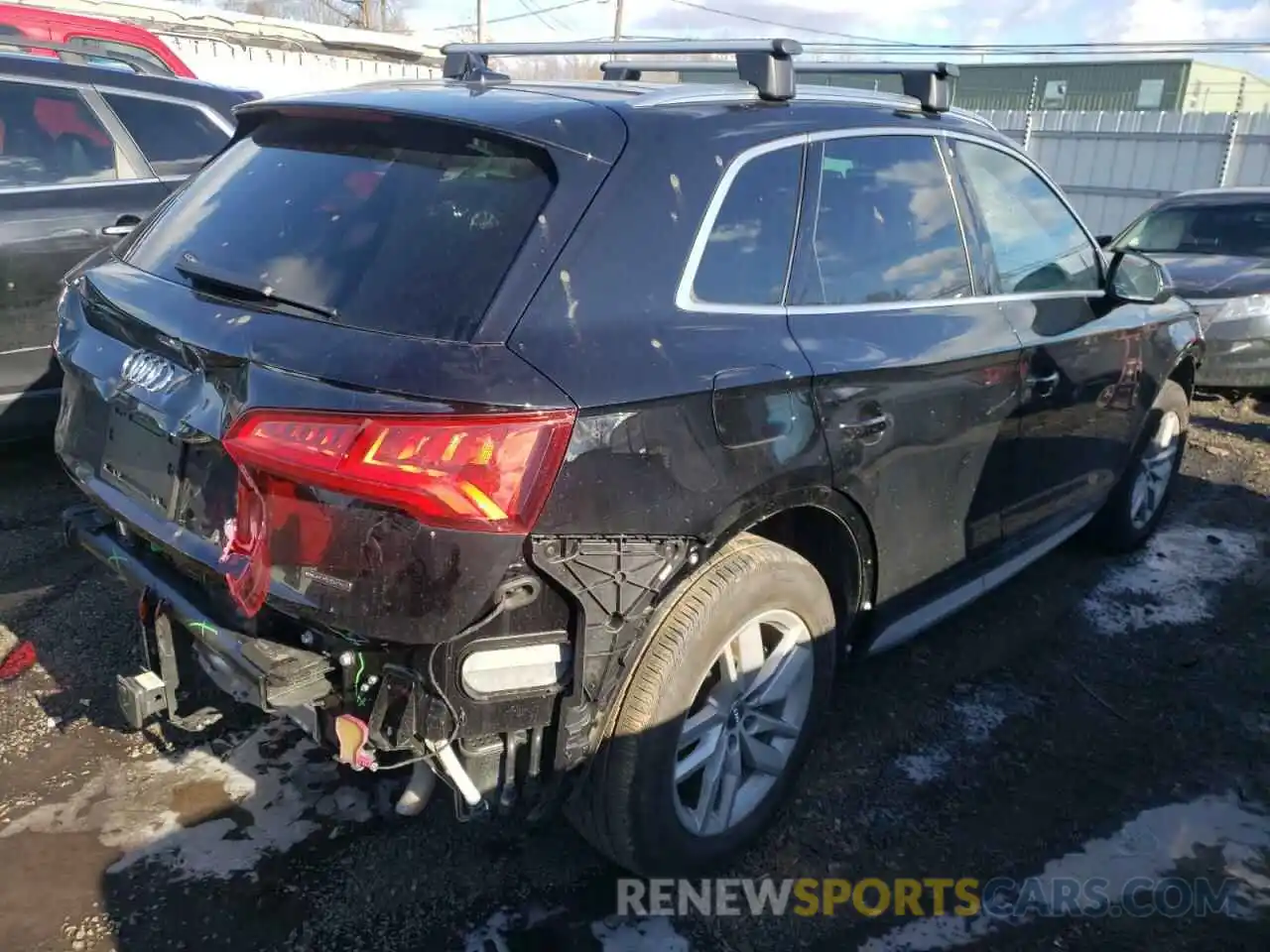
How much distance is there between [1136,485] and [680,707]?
3318 mm

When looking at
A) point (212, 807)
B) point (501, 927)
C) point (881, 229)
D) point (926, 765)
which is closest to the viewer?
point (501, 927)

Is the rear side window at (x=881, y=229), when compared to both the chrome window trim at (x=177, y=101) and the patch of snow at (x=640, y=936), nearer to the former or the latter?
the patch of snow at (x=640, y=936)

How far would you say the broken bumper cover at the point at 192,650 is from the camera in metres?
2.11

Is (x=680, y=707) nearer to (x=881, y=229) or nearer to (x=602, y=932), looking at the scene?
(x=602, y=932)

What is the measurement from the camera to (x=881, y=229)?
296 cm

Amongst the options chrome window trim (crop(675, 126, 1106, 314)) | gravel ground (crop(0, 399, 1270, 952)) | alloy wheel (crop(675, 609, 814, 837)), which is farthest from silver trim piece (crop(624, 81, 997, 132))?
gravel ground (crop(0, 399, 1270, 952))

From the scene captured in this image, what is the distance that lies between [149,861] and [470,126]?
204cm

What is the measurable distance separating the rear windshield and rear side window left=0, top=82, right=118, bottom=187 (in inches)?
106

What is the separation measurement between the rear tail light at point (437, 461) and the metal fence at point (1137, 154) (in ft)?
51.9

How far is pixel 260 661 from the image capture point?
2107 mm

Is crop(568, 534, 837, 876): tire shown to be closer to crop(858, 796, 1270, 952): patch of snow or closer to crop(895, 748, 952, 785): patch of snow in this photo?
crop(858, 796, 1270, 952): patch of snow

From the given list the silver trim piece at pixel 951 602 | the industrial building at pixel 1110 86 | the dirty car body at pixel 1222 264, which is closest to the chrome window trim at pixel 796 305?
the silver trim piece at pixel 951 602

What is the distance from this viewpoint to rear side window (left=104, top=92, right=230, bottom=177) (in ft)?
17.1

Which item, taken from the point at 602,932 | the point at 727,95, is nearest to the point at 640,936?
the point at 602,932
